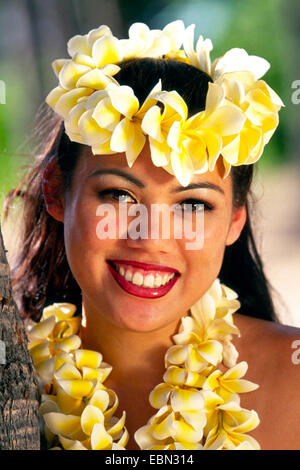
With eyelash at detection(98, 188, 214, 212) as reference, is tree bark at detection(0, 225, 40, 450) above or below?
below

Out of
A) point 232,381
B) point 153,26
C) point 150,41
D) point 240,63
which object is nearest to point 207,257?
point 232,381

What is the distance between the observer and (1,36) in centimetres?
752

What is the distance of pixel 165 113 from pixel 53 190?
58 cm

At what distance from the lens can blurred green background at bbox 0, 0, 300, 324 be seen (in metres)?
7.01

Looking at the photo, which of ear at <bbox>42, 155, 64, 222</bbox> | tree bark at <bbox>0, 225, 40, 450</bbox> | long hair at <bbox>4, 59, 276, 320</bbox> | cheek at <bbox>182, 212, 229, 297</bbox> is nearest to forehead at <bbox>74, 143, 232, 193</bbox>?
cheek at <bbox>182, 212, 229, 297</bbox>

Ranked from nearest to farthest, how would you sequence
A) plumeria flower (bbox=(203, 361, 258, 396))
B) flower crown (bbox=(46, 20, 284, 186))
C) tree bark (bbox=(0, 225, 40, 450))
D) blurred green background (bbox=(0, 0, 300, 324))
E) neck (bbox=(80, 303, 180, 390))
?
tree bark (bbox=(0, 225, 40, 450)) → flower crown (bbox=(46, 20, 284, 186)) → plumeria flower (bbox=(203, 361, 258, 396)) → neck (bbox=(80, 303, 180, 390)) → blurred green background (bbox=(0, 0, 300, 324))

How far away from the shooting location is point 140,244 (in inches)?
82.3

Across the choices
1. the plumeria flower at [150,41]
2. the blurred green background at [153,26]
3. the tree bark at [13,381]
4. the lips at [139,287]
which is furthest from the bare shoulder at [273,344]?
the blurred green background at [153,26]

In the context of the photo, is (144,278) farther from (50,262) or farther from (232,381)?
(50,262)

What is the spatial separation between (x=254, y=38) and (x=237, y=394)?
7.05 m

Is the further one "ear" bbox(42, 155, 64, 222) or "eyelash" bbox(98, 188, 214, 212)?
"ear" bbox(42, 155, 64, 222)

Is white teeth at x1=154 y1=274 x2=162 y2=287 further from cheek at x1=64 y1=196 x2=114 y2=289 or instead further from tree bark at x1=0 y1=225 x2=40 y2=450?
tree bark at x1=0 y1=225 x2=40 y2=450

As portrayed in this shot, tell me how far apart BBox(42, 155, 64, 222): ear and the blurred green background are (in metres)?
3.63

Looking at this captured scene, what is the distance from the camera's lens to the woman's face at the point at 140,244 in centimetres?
210
